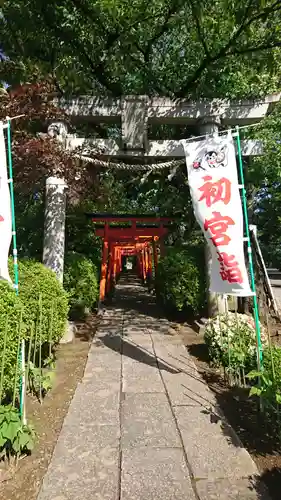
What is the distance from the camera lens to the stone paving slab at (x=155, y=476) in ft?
7.86

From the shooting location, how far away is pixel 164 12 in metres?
7.56

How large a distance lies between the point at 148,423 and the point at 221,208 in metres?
2.35

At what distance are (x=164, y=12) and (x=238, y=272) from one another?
6.55 metres

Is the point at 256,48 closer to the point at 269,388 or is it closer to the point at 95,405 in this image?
the point at 269,388

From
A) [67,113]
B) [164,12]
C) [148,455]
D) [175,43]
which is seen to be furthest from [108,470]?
[175,43]

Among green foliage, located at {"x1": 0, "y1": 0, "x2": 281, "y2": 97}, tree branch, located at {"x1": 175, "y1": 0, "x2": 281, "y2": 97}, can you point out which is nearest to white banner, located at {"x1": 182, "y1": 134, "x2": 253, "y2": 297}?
green foliage, located at {"x1": 0, "y1": 0, "x2": 281, "y2": 97}

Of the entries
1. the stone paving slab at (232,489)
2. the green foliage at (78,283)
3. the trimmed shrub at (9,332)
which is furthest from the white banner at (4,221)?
the green foliage at (78,283)

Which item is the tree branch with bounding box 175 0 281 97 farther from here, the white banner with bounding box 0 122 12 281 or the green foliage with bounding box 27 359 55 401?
the green foliage with bounding box 27 359 55 401

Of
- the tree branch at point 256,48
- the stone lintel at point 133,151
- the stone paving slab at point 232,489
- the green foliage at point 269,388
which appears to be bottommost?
the stone paving slab at point 232,489

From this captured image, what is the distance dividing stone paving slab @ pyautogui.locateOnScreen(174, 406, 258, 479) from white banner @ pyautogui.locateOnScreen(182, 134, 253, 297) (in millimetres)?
1335

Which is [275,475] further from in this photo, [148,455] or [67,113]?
[67,113]

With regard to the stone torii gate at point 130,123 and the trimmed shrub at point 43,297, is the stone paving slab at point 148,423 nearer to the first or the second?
the trimmed shrub at point 43,297

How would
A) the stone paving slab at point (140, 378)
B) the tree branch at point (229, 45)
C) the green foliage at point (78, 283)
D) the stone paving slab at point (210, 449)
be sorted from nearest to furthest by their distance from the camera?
the stone paving slab at point (210, 449) < the stone paving slab at point (140, 378) < the tree branch at point (229, 45) < the green foliage at point (78, 283)

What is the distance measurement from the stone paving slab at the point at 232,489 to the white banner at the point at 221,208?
5.70 feet
